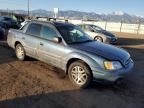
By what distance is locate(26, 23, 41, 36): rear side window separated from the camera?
8137 millimetres

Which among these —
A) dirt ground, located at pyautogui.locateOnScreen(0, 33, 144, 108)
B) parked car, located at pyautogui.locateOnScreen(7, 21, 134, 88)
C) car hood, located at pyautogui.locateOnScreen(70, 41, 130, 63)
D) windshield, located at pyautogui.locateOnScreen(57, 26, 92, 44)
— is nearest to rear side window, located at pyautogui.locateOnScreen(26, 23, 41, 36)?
parked car, located at pyautogui.locateOnScreen(7, 21, 134, 88)

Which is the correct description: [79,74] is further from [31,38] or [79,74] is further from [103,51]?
[31,38]

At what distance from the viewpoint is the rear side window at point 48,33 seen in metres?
7.52

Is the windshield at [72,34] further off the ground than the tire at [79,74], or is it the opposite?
the windshield at [72,34]

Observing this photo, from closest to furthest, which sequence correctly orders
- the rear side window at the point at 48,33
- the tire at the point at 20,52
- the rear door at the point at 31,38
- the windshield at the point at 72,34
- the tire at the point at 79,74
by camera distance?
the tire at the point at 79,74
the windshield at the point at 72,34
the rear side window at the point at 48,33
the rear door at the point at 31,38
the tire at the point at 20,52

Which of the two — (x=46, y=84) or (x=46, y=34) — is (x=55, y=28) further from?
(x=46, y=84)

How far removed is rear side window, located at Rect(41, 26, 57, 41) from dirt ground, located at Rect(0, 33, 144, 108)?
108 centimetres

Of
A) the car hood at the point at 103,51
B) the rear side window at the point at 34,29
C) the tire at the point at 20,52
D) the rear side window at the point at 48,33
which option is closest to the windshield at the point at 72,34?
the rear side window at the point at 48,33

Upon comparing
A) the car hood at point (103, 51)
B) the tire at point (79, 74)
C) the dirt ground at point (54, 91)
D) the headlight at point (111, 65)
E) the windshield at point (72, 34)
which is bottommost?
the dirt ground at point (54, 91)

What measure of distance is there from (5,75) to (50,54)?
1.44m

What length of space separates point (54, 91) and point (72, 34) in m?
2.24

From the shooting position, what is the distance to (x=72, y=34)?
770 centimetres

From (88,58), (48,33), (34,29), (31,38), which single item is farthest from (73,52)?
(34,29)

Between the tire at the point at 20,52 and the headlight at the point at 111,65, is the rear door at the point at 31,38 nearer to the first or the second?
the tire at the point at 20,52
